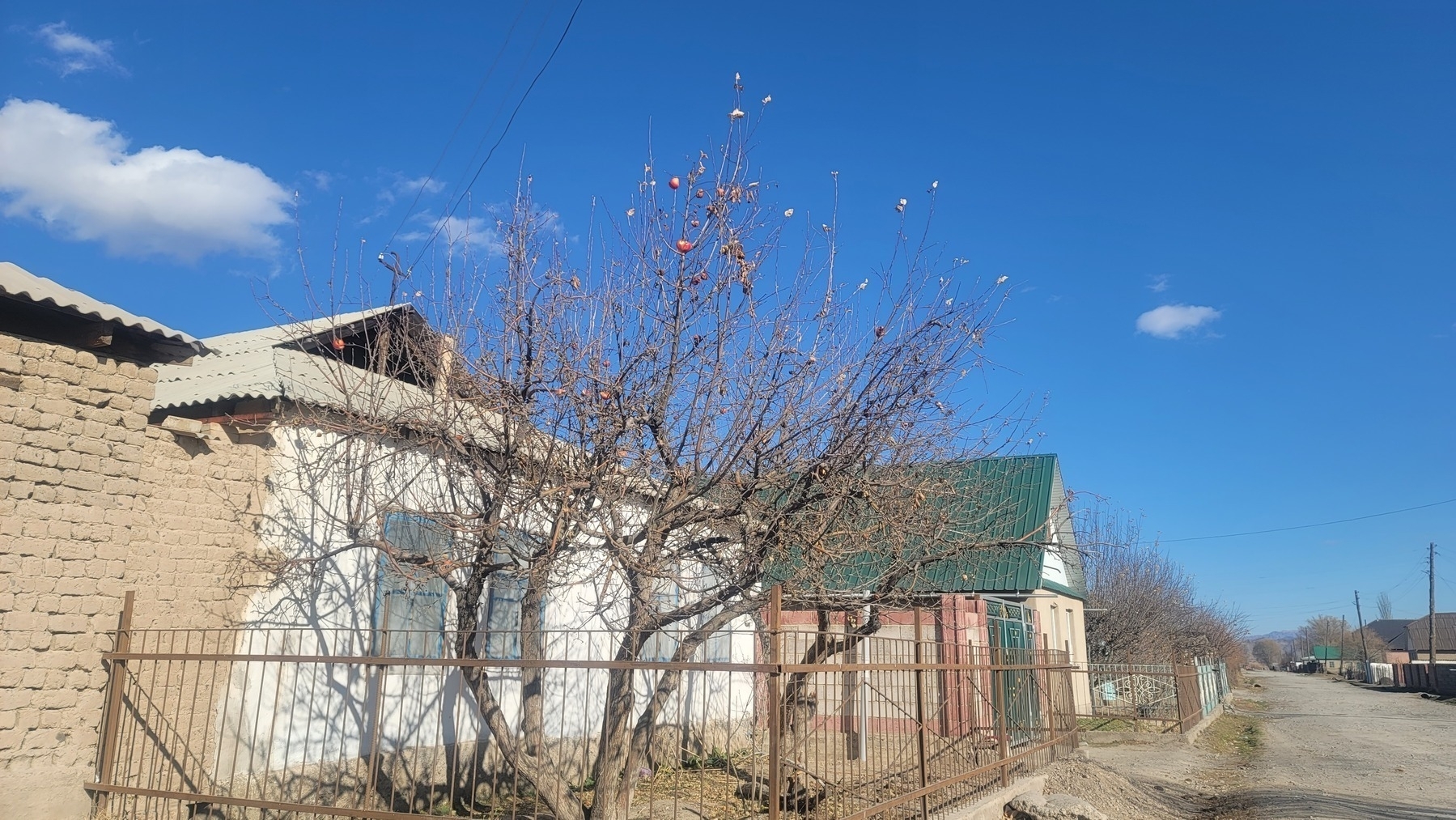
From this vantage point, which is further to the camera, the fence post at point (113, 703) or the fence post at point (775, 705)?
the fence post at point (113, 703)

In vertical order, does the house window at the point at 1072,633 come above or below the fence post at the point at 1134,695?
above

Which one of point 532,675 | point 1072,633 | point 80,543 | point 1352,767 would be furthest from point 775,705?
point 1072,633

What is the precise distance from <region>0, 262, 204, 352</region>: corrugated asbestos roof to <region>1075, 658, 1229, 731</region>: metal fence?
1656cm

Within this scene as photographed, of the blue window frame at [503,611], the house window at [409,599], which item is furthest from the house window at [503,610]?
the house window at [409,599]

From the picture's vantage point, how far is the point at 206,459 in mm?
7465

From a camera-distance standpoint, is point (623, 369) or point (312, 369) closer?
point (623, 369)

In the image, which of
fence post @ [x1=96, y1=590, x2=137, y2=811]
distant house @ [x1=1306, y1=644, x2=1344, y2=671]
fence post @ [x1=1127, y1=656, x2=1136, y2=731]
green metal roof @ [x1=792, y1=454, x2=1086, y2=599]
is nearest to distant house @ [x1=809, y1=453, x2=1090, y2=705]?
green metal roof @ [x1=792, y1=454, x2=1086, y2=599]

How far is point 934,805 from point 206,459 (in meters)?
6.50

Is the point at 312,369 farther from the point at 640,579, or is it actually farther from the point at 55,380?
the point at 640,579

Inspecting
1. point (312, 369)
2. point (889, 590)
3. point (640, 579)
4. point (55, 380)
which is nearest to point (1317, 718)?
point (889, 590)

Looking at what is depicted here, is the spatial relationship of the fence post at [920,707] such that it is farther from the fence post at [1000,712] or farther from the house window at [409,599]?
the house window at [409,599]

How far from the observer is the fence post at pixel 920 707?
284 inches

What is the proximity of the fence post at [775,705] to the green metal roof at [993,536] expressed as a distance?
10.6ft

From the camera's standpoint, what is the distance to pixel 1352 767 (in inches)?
550
